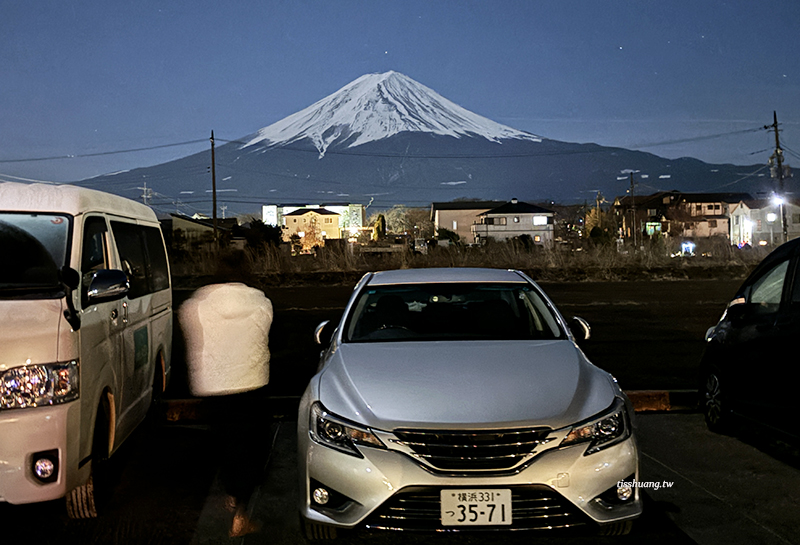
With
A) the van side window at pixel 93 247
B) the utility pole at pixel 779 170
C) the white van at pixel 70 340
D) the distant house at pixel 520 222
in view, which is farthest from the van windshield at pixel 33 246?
the distant house at pixel 520 222

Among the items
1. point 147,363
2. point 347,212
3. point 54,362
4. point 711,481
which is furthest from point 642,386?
point 347,212

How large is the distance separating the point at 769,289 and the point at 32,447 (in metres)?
5.71

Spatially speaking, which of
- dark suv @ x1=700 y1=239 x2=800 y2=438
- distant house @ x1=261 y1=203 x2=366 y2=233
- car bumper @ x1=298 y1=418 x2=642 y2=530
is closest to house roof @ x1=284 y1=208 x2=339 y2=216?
A: distant house @ x1=261 y1=203 x2=366 y2=233

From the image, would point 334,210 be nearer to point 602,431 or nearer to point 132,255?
point 132,255

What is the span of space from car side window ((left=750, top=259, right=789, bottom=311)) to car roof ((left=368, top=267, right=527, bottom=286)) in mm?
1771

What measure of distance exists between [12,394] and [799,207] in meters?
96.0

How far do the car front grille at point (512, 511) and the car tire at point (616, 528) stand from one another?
0.48ft

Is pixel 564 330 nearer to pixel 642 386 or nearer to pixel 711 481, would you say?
pixel 711 481

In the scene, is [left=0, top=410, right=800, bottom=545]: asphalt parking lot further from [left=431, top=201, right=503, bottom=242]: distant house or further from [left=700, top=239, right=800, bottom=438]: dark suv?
[left=431, top=201, right=503, bottom=242]: distant house

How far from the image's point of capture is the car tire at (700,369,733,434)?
5.69 m

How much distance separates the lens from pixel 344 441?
349cm

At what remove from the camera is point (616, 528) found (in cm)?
343

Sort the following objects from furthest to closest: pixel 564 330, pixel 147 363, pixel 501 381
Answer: pixel 147 363 < pixel 564 330 < pixel 501 381

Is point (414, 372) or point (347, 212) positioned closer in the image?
point (414, 372)
